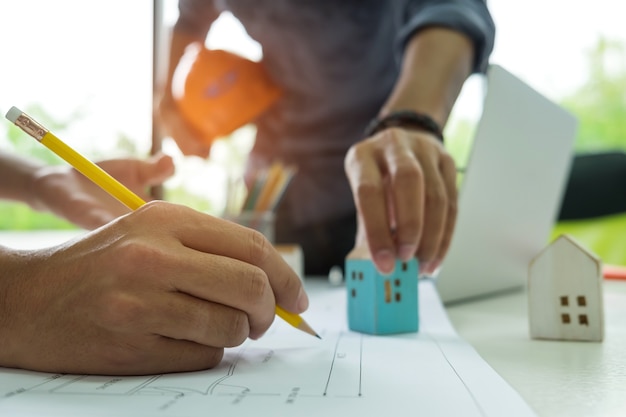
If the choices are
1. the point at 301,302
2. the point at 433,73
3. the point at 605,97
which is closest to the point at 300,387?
the point at 301,302

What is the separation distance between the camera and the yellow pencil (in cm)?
43

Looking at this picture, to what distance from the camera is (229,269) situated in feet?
1.35

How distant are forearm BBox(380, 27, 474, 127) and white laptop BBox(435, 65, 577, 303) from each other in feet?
0.34

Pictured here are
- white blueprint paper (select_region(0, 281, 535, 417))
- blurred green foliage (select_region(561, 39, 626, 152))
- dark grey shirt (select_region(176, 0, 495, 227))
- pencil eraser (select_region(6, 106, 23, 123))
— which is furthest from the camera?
blurred green foliage (select_region(561, 39, 626, 152))

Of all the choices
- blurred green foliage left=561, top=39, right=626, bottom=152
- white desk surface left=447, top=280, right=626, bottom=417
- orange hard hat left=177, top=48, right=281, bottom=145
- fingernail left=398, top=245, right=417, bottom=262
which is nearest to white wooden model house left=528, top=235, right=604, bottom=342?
white desk surface left=447, top=280, right=626, bottom=417

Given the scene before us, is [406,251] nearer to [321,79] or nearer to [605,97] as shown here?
[321,79]

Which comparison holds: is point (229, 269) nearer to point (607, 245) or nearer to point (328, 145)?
point (328, 145)

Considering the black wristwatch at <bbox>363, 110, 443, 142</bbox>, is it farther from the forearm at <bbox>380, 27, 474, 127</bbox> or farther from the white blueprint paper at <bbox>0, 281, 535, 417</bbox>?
the white blueprint paper at <bbox>0, 281, 535, 417</bbox>

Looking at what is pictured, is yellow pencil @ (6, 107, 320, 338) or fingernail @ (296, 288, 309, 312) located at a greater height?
yellow pencil @ (6, 107, 320, 338)

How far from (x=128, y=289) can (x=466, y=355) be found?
0.27 m

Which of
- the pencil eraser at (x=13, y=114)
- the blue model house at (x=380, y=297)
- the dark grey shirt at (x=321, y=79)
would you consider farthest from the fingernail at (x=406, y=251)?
the dark grey shirt at (x=321, y=79)

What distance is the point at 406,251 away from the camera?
561 mm

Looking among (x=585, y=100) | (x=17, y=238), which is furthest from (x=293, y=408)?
(x=585, y=100)

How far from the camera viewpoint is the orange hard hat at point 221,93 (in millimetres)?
1164
